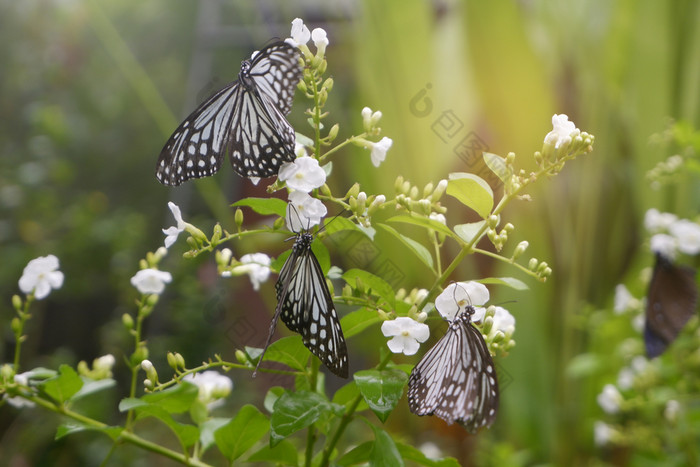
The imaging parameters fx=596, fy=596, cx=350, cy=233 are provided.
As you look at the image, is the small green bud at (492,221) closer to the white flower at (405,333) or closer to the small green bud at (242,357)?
the white flower at (405,333)

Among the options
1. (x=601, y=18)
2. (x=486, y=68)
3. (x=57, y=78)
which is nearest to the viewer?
(x=486, y=68)

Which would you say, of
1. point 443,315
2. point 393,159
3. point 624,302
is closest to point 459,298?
point 443,315

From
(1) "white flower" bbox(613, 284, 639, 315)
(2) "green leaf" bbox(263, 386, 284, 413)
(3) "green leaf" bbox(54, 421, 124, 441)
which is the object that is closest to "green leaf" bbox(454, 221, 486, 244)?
(2) "green leaf" bbox(263, 386, 284, 413)

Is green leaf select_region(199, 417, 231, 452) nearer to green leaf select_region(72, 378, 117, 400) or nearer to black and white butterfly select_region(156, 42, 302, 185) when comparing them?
green leaf select_region(72, 378, 117, 400)

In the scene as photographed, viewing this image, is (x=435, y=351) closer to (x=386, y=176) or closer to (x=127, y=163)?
(x=386, y=176)

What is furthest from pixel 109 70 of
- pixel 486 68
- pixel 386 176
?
pixel 486 68

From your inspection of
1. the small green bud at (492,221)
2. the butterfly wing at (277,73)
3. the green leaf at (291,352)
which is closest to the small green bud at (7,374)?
the green leaf at (291,352)
